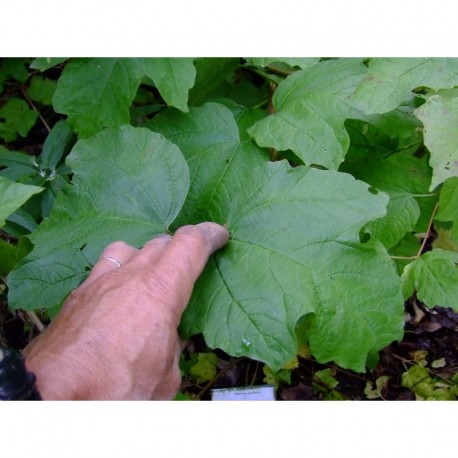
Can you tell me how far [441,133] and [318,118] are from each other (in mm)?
370

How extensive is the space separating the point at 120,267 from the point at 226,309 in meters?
0.31

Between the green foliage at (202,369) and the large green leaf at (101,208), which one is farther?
the green foliage at (202,369)

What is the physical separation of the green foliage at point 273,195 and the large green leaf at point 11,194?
4 centimetres

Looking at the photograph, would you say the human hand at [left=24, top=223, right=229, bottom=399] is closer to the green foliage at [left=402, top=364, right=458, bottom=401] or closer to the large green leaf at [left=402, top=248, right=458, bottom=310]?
the large green leaf at [left=402, top=248, right=458, bottom=310]

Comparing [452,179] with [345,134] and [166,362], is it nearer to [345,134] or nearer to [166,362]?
[345,134]

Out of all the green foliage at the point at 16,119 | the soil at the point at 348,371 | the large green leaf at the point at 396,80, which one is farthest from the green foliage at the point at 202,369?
the green foliage at the point at 16,119

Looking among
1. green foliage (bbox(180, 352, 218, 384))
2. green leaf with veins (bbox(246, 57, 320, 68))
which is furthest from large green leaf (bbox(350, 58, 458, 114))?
green foliage (bbox(180, 352, 218, 384))

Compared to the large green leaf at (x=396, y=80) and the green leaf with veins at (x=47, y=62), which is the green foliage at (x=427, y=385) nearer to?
the large green leaf at (x=396, y=80)

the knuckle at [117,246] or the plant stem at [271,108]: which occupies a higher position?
the plant stem at [271,108]

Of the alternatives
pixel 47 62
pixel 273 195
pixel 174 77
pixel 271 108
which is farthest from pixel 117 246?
pixel 271 108

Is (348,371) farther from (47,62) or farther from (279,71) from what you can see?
(47,62)

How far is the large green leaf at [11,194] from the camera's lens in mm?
1244

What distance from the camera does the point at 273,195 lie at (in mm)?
1565

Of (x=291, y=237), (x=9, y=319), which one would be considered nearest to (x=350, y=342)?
(x=291, y=237)
